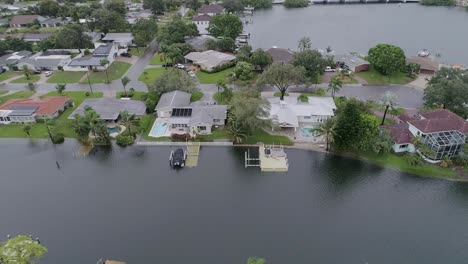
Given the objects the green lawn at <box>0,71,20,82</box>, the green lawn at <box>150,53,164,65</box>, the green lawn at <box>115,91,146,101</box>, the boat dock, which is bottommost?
the boat dock

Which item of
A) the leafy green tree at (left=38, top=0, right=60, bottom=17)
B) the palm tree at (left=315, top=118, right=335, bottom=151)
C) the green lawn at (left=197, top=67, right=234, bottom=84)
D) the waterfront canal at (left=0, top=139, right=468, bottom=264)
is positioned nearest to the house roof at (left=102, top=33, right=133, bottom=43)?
the green lawn at (left=197, top=67, right=234, bottom=84)

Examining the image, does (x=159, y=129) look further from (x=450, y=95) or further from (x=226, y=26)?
(x=226, y=26)

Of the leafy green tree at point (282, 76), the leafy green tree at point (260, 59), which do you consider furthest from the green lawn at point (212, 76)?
the leafy green tree at point (282, 76)

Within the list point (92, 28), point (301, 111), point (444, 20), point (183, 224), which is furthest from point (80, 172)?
point (444, 20)

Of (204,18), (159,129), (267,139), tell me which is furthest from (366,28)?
(159,129)

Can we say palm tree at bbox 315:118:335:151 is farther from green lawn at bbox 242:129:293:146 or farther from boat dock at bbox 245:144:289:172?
boat dock at bbox 245:144:289:172

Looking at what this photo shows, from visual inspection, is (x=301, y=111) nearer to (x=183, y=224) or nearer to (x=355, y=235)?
(x=355, y=235)
